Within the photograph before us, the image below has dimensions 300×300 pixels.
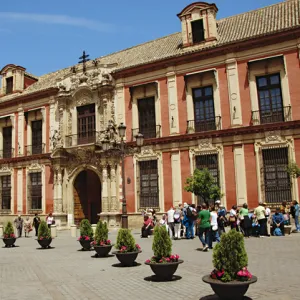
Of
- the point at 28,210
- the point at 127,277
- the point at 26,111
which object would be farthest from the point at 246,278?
the point at 26,111

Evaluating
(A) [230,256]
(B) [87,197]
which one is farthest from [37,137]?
(A) [230,256]

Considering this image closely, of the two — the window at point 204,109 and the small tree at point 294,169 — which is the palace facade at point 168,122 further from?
the small tree at point 294,169

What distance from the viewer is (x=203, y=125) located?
71.0ft

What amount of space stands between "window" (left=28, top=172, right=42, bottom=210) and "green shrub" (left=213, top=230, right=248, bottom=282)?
2295 centimetres

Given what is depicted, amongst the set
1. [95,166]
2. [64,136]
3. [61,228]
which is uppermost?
[64,136]

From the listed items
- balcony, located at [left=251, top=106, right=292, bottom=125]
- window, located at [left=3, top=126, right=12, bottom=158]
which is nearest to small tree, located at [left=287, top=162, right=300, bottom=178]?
balcony, located at [left=251, top=106, right=292, bottom=125]

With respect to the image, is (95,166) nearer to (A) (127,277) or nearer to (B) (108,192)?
(B) (108,192)

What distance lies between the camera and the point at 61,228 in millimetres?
24984

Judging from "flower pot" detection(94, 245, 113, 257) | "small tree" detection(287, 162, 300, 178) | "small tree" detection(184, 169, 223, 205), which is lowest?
"flower pot" detection(94, 245, 113, 257)

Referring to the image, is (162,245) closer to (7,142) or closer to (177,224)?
(177,224)

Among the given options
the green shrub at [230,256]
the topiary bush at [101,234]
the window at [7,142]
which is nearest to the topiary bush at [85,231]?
the topiary bush at [101,234]

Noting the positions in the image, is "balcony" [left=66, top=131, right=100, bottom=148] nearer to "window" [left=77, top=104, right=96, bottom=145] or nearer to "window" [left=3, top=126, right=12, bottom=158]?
"window" [left=77, top=104, right=96, bottom=145]

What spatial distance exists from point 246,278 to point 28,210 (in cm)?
2418

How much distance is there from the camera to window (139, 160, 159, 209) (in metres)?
22.5
